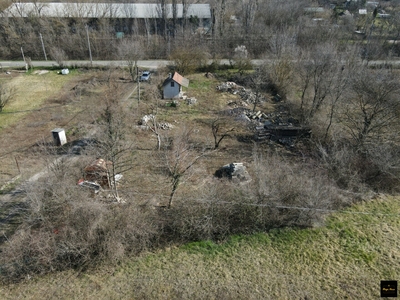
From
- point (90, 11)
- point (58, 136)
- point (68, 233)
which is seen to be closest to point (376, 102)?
point (68, 233)

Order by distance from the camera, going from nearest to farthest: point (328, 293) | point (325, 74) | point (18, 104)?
point (328, 293) → point (325, 74) → point (18, 104)

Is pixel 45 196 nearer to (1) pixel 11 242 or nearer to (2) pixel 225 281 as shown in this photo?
(1) pixel 11 242

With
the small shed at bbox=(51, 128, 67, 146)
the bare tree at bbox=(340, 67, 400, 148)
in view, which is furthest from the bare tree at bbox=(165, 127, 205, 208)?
the bare tree at bbox=(340, 67, 400, 148)

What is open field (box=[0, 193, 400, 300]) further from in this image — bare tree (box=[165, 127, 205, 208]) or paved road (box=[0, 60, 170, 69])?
paved road (box=[0, 60, 170, 69])

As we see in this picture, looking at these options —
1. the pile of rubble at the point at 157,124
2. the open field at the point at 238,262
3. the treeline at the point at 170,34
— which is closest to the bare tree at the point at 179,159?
the open field at the point at 238,262

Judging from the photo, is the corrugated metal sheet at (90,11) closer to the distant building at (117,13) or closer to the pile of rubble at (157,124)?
the distant building at (117,13)

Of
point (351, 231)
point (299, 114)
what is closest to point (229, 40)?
point (299, 114)
